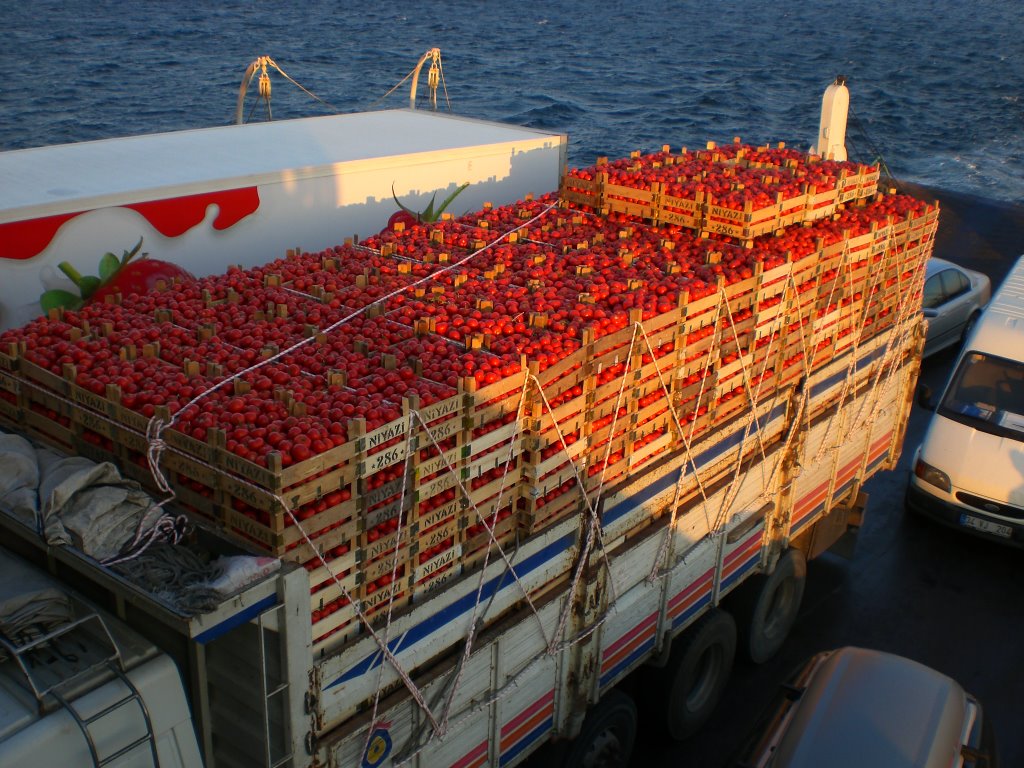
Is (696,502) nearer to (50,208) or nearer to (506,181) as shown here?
(50,208)

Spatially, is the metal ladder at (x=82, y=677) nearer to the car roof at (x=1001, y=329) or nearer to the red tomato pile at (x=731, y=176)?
the red tomato pile at (x=731, y=176)

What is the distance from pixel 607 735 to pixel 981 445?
23.5 ft

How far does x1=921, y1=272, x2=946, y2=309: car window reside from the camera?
18.5m

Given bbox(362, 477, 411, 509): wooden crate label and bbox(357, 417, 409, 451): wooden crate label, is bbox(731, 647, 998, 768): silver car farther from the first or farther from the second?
bbox(357, 417, 409, 451): wooden crate label

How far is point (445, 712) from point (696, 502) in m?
3.13

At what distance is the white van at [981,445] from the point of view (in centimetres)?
1240

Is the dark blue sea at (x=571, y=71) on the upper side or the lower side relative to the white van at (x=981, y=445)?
lower

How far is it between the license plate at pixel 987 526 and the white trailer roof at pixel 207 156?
8973mm

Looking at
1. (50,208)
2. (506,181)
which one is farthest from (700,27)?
(50,208)

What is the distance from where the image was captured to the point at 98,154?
14.1 m

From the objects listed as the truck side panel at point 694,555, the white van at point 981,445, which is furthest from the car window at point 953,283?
the truck side panel at point 694,555

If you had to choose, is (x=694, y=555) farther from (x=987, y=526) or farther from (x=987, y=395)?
(x=987, y=395)

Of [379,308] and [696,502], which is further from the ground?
[379,308]

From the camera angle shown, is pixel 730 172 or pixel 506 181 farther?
pixel 506 181
